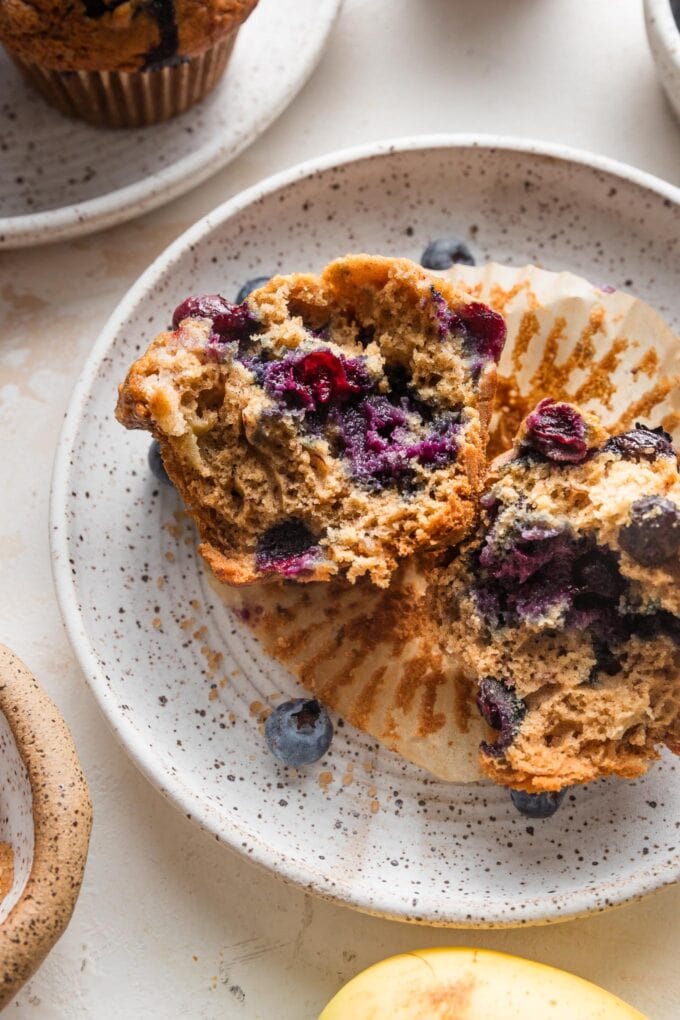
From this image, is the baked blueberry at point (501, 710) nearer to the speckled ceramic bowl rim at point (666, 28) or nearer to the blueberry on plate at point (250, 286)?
the blueberry on plate at point (250, 286)

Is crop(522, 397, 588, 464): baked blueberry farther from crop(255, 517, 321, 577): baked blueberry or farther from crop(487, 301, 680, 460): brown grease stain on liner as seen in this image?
crop(255, 517, 321, 577): baked blueberry

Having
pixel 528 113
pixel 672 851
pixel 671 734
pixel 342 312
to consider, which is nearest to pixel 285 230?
pixel 342 312

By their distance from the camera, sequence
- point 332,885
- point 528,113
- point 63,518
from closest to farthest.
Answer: point 332,885, point 63,518, point 528,113

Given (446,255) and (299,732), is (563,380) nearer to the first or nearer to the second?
(446,255)

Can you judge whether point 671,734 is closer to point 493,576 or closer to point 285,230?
point 493,576

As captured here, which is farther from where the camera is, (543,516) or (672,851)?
(672,851)

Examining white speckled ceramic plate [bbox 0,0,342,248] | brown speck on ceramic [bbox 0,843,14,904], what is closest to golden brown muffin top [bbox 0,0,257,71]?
white speckled ceramic plate [bbox 0,0,342,248]

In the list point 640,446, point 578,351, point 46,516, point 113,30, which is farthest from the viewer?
point 46,516

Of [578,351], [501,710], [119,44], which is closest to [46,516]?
[119,44]

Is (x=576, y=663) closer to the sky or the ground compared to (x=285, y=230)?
closer to the ground
